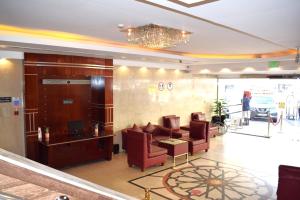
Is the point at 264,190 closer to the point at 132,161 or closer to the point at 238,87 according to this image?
the point at 132,161

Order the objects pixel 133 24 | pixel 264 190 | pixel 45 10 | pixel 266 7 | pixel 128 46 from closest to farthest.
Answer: pixel 266 7 → pixel 45 10 → pixel 133 24 → pixel 264 190 → pixel 128 46

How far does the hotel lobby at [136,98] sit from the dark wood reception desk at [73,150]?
3 centimetres

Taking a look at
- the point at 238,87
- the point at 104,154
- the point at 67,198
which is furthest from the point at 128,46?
the point at 238,87

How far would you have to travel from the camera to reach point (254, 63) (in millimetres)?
8547

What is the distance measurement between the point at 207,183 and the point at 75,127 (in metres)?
3.91

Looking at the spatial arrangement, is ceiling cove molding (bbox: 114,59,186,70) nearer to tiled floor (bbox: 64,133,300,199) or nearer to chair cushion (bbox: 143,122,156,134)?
chair cushion (bbox: 143,122,156,134)

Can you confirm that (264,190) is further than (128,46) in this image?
No

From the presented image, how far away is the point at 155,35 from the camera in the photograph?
4.52 meters

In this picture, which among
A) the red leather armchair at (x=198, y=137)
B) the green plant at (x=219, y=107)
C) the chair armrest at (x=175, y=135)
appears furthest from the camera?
the green plant at (x=219, y=107)

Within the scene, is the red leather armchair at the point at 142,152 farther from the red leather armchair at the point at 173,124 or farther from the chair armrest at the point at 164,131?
the red leather armchair at the point at 173,124

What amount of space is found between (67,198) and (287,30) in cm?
399

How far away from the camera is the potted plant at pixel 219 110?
12000 mm

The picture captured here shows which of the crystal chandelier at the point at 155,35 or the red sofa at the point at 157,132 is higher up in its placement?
the crystal chandelier at the point at 155,35

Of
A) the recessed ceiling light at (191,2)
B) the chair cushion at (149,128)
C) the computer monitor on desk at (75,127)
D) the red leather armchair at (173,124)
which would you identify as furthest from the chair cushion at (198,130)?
the recessed ceiling light at (191,2)
